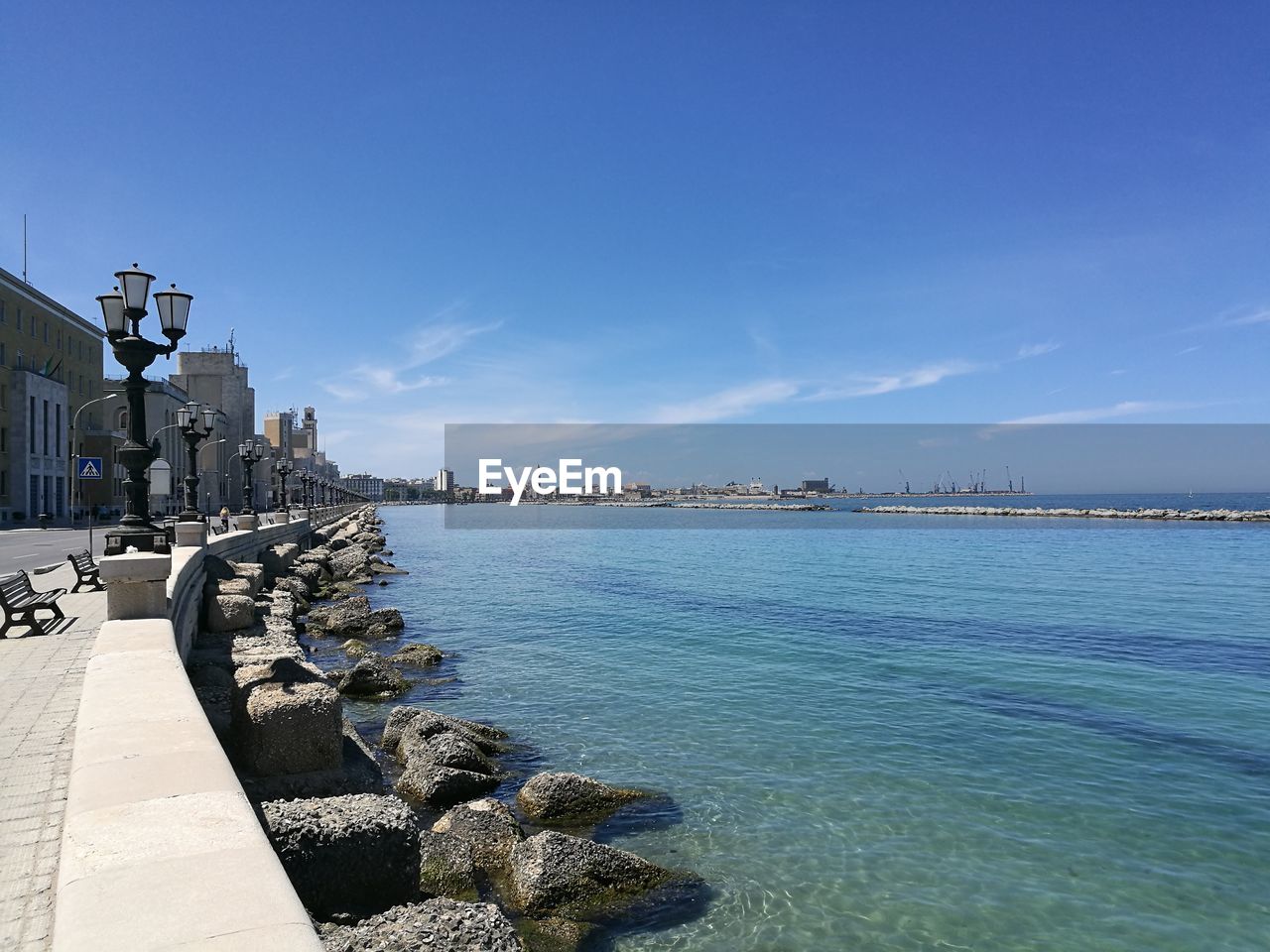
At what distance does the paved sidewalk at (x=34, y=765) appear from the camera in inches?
151

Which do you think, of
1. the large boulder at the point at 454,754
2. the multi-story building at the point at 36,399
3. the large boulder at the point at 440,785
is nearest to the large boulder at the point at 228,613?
the large boulder at the point at 454,754

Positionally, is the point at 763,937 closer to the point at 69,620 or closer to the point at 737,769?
the point at 737,769

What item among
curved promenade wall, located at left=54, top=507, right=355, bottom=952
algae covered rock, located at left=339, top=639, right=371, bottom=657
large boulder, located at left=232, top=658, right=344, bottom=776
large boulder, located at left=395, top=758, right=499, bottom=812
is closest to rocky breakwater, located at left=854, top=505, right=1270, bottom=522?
algae covered rock, located at left=339, top=639, right=371, bottom=657

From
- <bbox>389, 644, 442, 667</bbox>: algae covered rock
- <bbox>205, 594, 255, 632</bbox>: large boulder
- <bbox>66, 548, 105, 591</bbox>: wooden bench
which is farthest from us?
<bbox>389, 644, 442, 667</bbox>: algae covered rock

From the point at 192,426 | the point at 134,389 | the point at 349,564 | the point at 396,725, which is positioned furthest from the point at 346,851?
the point at 349,564

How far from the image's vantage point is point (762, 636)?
2144 centimetres

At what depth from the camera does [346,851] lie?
5.76 m

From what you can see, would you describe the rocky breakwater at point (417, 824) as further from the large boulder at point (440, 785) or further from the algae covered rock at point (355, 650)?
the algae covered rock at point (355, 650)

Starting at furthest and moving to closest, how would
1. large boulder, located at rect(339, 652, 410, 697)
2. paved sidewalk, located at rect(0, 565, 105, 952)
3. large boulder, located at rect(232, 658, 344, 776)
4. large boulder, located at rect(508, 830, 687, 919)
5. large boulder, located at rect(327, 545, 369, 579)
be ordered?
large boulder, located at rect(327, 545, 369, 579) < large boulder, located at rect(339, 652, 410, 697) < large boulder, located at rect(232, 658, 344, 776) < large boulder, located at rect(508, 830, 687, 919) < paved sidewalk, located at rect(0, 565, 105, 952)

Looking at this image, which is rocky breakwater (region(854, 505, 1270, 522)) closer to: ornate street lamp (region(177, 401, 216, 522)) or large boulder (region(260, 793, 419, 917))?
ornate street lamp (region(177, 401, 216, 522))

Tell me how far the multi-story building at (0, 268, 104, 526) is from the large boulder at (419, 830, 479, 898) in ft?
185

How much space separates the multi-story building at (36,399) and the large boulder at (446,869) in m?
56.5

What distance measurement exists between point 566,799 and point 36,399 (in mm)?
62659

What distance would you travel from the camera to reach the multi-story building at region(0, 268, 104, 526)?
5353 centimetres
